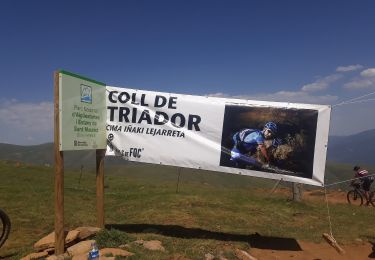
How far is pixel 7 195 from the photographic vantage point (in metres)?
20.4

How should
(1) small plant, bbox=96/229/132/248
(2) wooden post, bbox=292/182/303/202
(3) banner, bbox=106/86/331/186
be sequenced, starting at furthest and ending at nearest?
(2) wooden post, bbox=292/182/303/202 < (3) banner, bbox=106/86/331/186 < (1) small plant, bbox=96/229/132/248

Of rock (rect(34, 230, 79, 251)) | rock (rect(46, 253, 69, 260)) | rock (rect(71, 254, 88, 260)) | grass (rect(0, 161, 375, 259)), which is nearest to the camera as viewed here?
rock (rect(71, 254, 88, 260))

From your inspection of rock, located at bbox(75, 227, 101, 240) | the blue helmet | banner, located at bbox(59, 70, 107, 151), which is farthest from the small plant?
the blue helmet

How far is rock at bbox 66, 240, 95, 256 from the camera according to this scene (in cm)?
875

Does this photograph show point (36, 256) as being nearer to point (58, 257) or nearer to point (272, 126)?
point (58, 257)

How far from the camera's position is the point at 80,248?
888cm

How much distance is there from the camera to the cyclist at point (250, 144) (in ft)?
35.9

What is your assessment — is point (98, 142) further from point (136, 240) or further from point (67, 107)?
point (136, 240)

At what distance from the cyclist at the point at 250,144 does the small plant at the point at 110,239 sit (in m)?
3.58

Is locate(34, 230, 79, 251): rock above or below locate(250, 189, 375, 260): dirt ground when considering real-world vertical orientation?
above

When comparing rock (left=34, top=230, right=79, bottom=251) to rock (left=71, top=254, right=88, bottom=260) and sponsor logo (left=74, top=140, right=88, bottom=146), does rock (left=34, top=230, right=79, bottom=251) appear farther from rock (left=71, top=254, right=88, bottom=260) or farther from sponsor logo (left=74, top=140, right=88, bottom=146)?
sponsor logo (left=74, top=140, right=88, bottom=146)

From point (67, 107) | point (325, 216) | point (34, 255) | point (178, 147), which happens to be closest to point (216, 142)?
point (178, 147)

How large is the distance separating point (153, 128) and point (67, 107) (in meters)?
2.97

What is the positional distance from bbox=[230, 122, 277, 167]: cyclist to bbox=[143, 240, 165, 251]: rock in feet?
9.94
